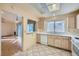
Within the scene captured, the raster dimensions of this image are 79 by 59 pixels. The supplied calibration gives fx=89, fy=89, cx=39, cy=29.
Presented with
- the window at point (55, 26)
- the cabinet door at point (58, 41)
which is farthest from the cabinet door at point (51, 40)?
the window at point (55, 26)

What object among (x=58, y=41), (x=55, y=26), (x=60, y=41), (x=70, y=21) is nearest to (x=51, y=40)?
(x=58, y=41)

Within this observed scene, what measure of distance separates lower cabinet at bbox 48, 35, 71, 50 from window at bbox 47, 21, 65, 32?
0.34 meters

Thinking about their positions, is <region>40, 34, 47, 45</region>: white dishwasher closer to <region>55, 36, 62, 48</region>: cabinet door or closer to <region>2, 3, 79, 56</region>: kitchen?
<region>2, 3, 79, 56</region>: kitchen

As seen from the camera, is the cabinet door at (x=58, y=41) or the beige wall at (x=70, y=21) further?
the cabinet door at (x=58, y=41)

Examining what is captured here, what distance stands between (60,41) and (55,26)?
74 cm

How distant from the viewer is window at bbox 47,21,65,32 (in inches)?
144

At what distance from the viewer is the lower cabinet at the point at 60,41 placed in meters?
3.20

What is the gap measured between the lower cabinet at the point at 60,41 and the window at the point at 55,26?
34 cm

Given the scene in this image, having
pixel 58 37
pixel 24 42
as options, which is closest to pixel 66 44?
pixel 58 37

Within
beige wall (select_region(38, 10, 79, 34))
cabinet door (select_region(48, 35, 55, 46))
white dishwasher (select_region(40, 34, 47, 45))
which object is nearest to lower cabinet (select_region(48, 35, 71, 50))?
cabinet door (select_region(48, 35, 55, 46))

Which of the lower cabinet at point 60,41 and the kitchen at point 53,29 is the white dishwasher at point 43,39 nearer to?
the kitchen at point 53,29

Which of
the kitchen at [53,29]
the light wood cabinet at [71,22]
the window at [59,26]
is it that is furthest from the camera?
the window at [59,26]

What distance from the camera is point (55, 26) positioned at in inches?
154

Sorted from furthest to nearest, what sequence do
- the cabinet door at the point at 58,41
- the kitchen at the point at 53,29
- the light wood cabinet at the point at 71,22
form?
1. the cabinet door at the point at 58,41
2. the light wood cabinet at the point at 71,22
3. the kitchen at the point at 53,29
